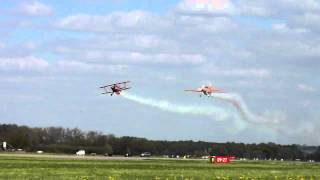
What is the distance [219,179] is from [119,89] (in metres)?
41.9

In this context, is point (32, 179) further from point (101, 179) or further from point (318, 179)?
point (318, 179)

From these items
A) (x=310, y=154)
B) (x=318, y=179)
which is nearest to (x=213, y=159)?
(x=310, y=154)

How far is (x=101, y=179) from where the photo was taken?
37.9m

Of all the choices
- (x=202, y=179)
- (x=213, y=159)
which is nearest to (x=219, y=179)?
(x=202, y=179)

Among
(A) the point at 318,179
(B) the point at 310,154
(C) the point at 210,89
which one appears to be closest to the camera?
(A) the point at 318,179

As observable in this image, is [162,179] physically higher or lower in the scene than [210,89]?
lower

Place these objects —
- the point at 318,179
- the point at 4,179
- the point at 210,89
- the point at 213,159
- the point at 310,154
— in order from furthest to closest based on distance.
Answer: the point at 310,154 < the point at 213,159 < the point at 210,89 < the point at 318,179 < the point at 4,179

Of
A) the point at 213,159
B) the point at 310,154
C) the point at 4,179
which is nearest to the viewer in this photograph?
the point at 4,179

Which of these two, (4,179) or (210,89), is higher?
(210,89)

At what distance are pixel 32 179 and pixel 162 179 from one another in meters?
7.76

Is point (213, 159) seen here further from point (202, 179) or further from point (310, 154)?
point (202, 179)

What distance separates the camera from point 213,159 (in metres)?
129

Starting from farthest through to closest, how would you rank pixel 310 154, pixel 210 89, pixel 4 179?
pixel 310 154 < pixel 210 89 < pixel 4 179

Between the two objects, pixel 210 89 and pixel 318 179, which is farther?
pixel 210 89
